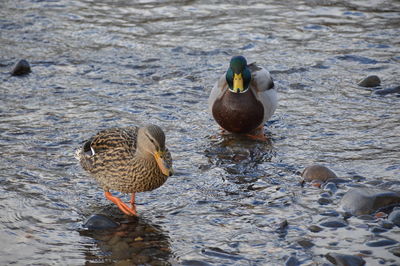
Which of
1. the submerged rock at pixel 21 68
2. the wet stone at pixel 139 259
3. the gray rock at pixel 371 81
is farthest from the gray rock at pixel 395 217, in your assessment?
the submerged rock at pixel 21 68

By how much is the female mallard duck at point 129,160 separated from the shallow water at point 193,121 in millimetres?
281

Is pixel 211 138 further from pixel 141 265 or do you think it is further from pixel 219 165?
pixel 141 265

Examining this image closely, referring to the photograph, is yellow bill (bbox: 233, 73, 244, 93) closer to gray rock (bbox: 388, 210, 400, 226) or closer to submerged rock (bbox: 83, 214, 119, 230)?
submerged rock (bbox: 83, 214, 119, 230)

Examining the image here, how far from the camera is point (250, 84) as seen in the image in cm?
755

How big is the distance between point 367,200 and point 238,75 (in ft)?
8.56

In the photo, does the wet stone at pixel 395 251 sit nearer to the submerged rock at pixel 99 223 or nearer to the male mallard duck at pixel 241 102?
the submerged rock at pixel 99 223

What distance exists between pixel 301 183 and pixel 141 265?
1.69 meters

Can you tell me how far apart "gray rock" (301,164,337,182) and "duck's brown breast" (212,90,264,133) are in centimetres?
157

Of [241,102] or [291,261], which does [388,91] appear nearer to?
[241,102]

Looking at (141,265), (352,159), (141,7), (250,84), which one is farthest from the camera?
(141,7)

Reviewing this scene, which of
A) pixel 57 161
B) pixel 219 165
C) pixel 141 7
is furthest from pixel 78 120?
pixel 141 7

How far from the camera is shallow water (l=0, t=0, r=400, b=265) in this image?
A: 15.7 feet

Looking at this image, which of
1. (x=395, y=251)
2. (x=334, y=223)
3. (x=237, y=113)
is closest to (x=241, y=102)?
(x=237, y=113)

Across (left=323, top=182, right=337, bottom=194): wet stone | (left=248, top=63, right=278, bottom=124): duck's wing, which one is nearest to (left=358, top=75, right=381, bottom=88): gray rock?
(left=248, top=63, right=278, bottom=124): duck's wing
